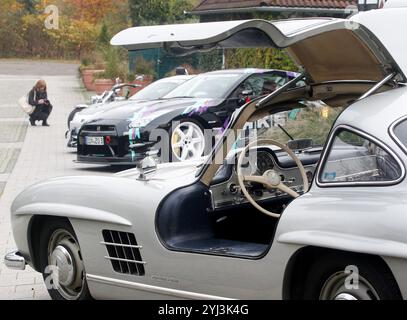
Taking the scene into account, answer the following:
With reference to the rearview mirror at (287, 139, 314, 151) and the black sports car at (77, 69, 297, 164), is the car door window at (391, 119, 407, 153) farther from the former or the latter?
the black sports car at (77, 69, 297, 164)

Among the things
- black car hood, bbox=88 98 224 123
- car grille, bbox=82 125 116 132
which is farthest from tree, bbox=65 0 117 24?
Answer: car grille, bbox=82 125 116 132

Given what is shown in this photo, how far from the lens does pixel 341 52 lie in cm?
499

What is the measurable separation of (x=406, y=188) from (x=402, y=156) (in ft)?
0.56

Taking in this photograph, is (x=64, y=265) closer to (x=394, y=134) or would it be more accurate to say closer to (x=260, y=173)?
(x=260, y=173)

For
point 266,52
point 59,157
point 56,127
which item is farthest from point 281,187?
point 56,127

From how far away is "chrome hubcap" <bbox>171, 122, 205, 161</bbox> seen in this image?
12.7m

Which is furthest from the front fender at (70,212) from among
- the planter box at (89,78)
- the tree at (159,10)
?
the tree at (159,10)

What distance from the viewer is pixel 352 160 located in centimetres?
426

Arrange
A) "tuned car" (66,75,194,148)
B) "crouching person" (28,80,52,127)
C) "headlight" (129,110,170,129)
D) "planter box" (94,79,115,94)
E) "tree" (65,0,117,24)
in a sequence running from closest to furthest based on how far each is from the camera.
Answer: "headlight" (129,110,170,129) → "tuned car" (66,75,194,148) → "crouching person" (28,80,52,127) → "planter box" (94,79,115,94) → "tree" (65,0,117,24)

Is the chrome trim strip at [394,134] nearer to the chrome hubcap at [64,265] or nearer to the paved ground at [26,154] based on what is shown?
the chrome hubcap at [64,265]

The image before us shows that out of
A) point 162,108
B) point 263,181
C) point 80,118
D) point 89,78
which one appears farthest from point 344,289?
point 89,78

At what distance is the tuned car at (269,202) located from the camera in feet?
13.0

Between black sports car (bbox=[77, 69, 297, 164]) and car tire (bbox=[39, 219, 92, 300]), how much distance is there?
6.54m

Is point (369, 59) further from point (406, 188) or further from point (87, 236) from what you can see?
point (87, 236)
